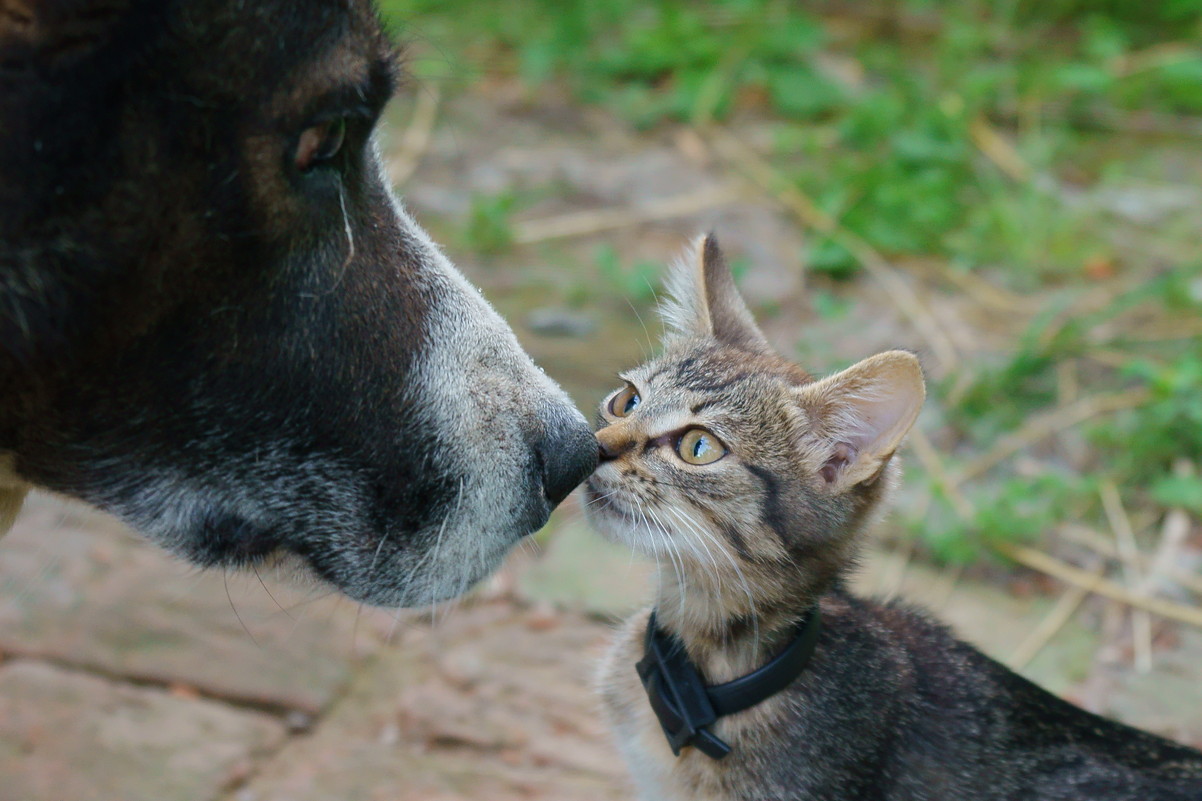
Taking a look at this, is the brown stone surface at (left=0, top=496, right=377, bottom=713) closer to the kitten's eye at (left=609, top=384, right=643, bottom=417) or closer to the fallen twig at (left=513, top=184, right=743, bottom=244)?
the kitten's eye at (left=609, top=384, right=643, bottom=417)

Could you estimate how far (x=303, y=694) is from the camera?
3.26 meters

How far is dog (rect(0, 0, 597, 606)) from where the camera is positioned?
74.1 inches

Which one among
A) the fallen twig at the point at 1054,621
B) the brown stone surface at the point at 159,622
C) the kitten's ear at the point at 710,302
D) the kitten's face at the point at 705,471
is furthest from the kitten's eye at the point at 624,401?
the fallen twig at the point at 1054,621

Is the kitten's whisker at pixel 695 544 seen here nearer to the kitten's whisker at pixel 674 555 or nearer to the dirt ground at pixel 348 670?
the kitten's whisker at pixel 674 555

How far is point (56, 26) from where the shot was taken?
1.79 meters

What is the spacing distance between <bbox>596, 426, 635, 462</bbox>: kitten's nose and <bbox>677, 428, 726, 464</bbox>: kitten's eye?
112mm

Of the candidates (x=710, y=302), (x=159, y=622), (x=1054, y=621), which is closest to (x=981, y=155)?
(x=1054, y=621)

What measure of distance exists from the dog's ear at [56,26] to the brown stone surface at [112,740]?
1857mm

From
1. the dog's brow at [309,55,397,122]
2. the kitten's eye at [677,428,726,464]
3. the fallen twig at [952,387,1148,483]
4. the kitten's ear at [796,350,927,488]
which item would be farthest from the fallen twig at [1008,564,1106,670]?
the dog's brow at [309,55,397,122]

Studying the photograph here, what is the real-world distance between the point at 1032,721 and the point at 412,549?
1410mm

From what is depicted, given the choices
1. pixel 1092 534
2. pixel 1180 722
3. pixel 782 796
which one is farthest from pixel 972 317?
pixel 782 796

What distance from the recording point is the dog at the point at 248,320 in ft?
6.17

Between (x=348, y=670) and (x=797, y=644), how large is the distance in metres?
1.47

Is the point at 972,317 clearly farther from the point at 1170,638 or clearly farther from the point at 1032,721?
the point at 1032,721
